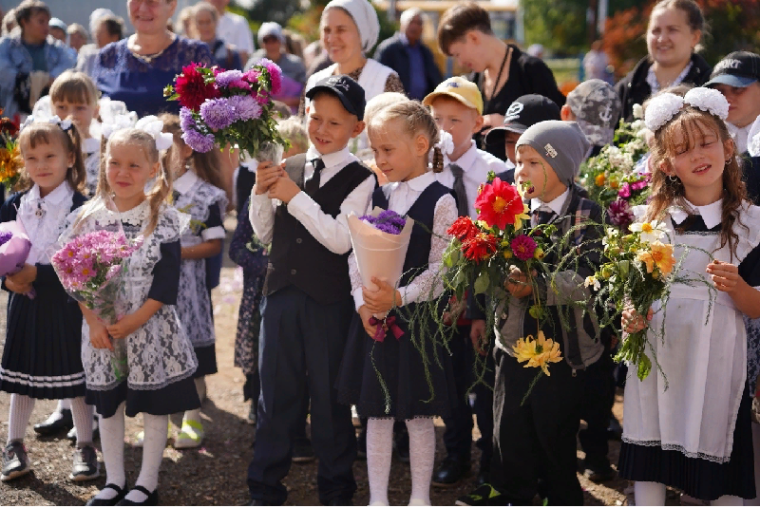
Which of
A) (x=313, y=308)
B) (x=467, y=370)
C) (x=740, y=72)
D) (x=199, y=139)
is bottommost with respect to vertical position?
(x=467, y=370)

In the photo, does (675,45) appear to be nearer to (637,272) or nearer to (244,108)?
(637,272)

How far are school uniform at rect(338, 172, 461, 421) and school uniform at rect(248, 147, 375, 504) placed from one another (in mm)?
156

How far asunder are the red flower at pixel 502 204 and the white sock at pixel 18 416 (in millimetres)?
2852

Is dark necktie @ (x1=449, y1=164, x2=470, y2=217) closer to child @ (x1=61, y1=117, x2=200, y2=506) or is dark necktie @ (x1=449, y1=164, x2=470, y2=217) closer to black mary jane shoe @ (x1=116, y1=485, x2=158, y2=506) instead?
child @ (x1=61, y1=117, x2=200, y2=506)

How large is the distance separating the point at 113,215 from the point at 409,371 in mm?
1717

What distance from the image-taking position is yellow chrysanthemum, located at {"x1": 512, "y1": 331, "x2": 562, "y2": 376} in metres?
3.80

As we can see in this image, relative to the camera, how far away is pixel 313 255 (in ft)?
14.2

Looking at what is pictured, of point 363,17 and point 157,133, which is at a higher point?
point 363,17

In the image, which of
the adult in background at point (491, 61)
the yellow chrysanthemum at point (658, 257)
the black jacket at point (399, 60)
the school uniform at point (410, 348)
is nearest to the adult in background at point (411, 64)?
the black jacket at point (399, 60)

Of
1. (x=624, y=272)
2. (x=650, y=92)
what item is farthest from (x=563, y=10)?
(x=624, y=272)

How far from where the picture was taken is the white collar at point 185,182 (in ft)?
17.4

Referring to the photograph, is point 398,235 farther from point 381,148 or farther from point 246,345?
point 246,345

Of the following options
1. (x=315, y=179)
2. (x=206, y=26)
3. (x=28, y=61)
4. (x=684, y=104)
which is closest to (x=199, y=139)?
(x=315, y=179)

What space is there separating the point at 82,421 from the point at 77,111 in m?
1.94
